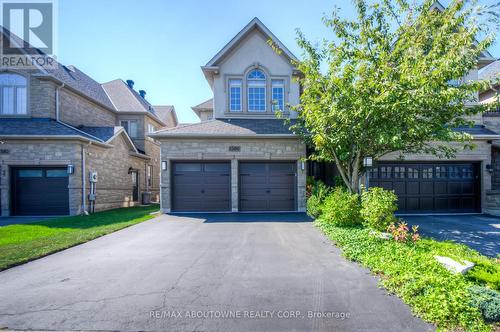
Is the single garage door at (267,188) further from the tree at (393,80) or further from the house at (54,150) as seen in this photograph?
the house at (54,150)

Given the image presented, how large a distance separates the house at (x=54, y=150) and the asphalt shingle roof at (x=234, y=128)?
15.6 ft

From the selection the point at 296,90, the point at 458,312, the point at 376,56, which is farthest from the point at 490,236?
the point at 296,90

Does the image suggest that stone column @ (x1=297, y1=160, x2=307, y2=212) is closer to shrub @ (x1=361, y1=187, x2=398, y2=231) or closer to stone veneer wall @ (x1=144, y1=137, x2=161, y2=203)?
shrub @ (x1=361, y1=187, x2=398, y2=231)

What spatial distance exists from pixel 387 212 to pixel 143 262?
636cm

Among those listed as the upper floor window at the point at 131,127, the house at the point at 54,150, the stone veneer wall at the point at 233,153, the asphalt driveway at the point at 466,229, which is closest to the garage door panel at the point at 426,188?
the asphalt driveway at the point at 466,229

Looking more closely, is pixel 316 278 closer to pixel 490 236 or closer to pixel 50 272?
pixel 50 272

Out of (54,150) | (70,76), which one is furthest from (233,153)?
(70,76)

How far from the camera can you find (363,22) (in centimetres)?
765

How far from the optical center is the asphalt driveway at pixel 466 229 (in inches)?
243

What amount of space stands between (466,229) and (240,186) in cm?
856

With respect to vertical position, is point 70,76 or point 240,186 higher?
point 70,76

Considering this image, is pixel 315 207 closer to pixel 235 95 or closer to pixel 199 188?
pixel 199 188

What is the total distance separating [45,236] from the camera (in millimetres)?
7059

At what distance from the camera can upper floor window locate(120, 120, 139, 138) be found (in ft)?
62.7
